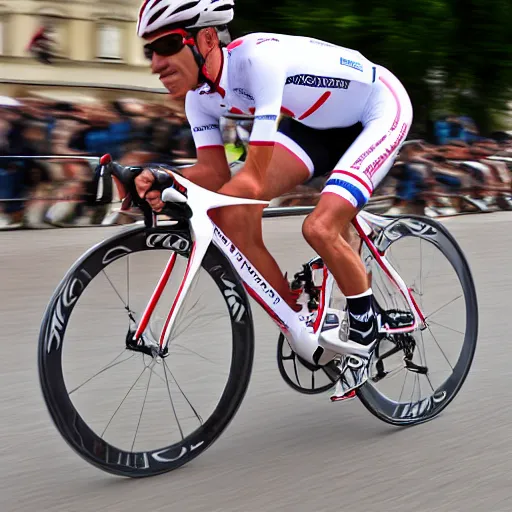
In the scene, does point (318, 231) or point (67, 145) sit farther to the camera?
point (67, 145)

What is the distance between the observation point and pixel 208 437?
4398 mm

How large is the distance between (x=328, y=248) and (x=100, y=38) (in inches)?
879

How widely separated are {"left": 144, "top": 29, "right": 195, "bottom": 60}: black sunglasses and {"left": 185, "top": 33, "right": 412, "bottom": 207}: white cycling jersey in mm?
206

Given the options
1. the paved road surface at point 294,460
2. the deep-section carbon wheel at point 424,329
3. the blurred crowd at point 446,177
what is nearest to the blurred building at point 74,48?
the blurred crowd at point 446,177

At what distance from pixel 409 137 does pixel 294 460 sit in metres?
15.8

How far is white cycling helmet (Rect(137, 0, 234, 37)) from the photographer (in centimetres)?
414

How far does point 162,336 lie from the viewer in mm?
4211

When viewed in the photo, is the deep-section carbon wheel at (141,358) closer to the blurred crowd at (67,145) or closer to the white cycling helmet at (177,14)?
the white cycling helmet at (177,14)

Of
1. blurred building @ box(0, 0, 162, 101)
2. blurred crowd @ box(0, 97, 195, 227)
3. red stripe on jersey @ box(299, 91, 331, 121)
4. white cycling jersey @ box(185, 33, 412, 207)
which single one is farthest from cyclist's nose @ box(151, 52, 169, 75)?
blurred building @ box(0, 0, 162, 101)

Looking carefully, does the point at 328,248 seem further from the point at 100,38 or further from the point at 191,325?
the point at 100,38

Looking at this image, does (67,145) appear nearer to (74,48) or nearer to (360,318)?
(74,48)

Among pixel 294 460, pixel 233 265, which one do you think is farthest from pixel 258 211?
pixel 294 460

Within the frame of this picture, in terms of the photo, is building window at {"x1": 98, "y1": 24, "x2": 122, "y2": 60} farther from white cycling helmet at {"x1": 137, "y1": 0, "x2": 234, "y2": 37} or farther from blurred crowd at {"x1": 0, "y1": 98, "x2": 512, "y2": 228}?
white cycling helmet at {"x1": 137, "y1": 0, "x2": 234, "y2": 37}

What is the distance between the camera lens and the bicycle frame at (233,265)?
4180mm
